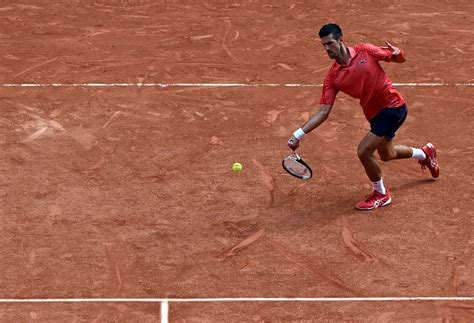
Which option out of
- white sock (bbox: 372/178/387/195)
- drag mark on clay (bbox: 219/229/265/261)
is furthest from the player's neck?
drag mark on clay (bbox: 219/229/265/261)

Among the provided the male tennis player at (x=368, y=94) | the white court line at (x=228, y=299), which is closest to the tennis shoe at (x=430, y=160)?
the male tennis player at (x=368, y=94)

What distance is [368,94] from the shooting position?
12.7m

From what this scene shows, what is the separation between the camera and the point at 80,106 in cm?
1592

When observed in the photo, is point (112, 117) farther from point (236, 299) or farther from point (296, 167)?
point (236, 299)

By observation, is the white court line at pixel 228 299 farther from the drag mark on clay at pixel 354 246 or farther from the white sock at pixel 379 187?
the white sock at pixel 379 187

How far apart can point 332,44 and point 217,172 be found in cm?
277

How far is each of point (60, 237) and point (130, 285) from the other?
1.43 metres

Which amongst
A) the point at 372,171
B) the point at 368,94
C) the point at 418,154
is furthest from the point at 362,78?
the point at 418,154

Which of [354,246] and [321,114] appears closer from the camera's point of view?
[354,246]

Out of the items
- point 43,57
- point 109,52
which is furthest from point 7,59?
point 109,52

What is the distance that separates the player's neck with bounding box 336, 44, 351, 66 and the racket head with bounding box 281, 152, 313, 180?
1.27m

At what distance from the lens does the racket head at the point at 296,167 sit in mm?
12695

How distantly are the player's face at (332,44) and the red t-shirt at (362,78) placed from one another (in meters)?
0.27

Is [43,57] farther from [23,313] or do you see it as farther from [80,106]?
[23,313]
